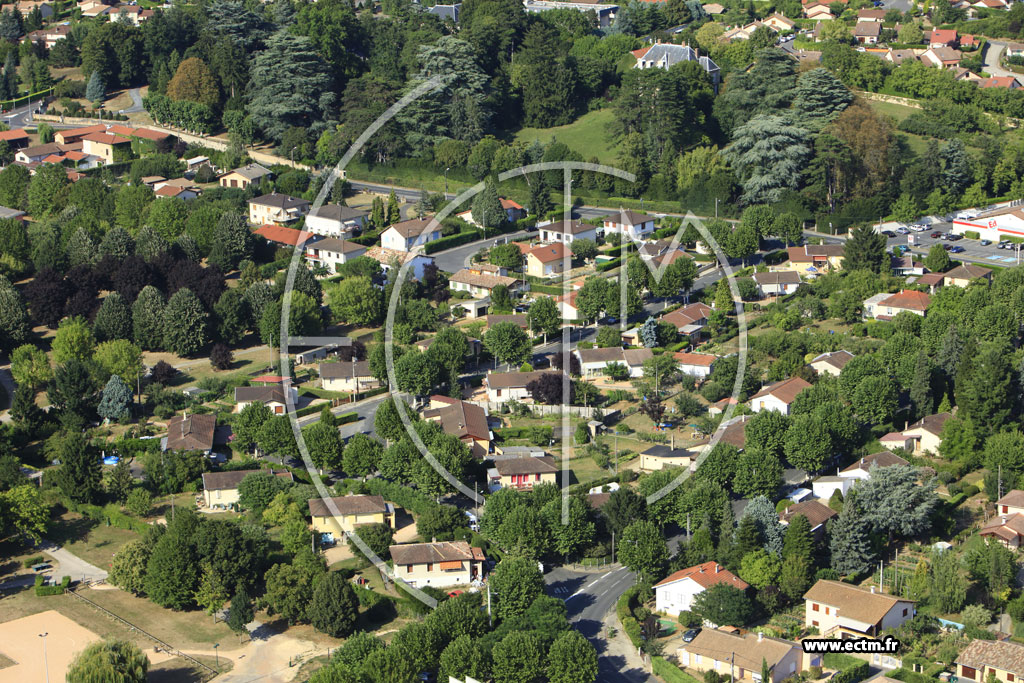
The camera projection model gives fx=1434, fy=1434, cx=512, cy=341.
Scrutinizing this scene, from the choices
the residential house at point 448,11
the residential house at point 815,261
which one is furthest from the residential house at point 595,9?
the residential house at point 815,261

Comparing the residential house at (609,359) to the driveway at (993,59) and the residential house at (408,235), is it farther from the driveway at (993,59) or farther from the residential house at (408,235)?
the driveway at (993,59)

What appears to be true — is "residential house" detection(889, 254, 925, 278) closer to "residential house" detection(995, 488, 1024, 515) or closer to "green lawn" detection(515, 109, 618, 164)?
"green lawn" detection(515, 109, 618, 164)

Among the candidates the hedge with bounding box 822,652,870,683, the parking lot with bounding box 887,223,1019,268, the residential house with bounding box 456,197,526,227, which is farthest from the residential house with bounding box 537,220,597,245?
the hedge with bounding box 822,652,870,683

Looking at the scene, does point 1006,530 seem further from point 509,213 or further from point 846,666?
point 509,213

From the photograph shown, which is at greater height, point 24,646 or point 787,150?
point 787,150

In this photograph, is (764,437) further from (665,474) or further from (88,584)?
(88,584)

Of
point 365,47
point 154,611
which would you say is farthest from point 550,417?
point 365,47
